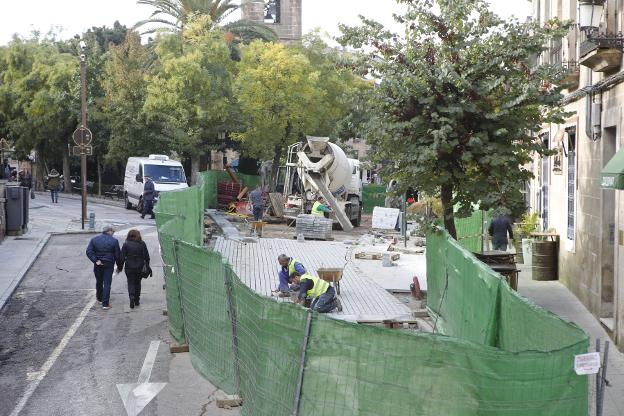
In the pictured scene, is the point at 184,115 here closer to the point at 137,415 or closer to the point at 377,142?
A: the point at 377,142

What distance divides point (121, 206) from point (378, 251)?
2031cm

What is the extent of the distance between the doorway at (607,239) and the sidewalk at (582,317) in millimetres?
382

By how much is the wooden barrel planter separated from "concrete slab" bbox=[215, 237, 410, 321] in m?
3.79

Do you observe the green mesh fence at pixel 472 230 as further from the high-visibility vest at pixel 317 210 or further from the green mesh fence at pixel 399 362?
the green mesh fence at pixel 399 362

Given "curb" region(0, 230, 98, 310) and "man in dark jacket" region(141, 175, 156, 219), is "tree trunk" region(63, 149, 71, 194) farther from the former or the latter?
"curb" region(0, 230, 98, 310)

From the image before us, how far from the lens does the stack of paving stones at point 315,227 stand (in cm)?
2764

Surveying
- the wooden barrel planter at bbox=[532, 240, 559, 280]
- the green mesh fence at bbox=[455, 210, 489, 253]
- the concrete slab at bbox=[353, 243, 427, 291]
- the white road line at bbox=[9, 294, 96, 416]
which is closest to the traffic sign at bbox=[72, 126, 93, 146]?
the concrete slab at bbox=[353, 243, 427, 291]

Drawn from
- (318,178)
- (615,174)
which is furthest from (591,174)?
(318,178)

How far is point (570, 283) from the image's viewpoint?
17.7m

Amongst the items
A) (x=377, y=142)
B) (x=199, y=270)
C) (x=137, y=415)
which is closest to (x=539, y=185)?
(x=377, y=142)

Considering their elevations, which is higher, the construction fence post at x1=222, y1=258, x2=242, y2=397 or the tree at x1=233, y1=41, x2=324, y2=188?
the tree at x1=233, y1=41, x2=324, y2=188

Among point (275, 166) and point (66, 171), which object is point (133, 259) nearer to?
point (275, 166)

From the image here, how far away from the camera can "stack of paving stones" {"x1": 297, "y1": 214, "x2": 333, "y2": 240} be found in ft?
90.7

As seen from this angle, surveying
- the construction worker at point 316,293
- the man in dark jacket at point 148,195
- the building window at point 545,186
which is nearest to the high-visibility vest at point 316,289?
the construction worker at point 316,293
